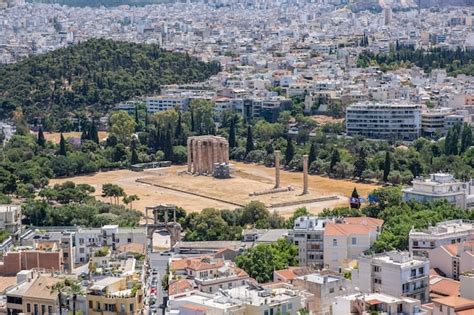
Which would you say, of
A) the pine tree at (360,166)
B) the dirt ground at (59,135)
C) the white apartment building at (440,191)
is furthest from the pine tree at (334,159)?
the dirt ground at (59,135)

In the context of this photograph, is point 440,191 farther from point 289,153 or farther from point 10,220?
point 289,153

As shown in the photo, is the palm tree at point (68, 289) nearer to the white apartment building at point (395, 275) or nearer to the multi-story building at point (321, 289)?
the multi-story building at point (321, 289)

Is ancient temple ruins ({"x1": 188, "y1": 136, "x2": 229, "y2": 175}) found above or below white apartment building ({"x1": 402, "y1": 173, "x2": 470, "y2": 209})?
below

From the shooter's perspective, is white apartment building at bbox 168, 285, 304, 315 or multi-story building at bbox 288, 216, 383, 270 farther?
multi-story building at bbox 288, 216, 383, 270

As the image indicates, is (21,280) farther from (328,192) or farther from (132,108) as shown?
(132,108)

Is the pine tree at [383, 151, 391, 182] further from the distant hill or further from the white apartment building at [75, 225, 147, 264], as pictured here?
the distant hill

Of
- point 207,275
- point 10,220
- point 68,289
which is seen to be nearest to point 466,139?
point 10,220

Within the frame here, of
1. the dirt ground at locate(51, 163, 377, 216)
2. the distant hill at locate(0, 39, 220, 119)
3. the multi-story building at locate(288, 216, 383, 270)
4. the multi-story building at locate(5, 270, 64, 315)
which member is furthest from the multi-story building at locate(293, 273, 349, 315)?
the distant hill at locate(0, 39, 220, 119)

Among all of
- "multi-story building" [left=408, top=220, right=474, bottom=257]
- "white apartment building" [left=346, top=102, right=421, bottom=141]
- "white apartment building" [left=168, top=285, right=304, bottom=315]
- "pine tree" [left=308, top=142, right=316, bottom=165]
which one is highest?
"white apartment building" [left=168, top=285, right=304, bottom=315]
